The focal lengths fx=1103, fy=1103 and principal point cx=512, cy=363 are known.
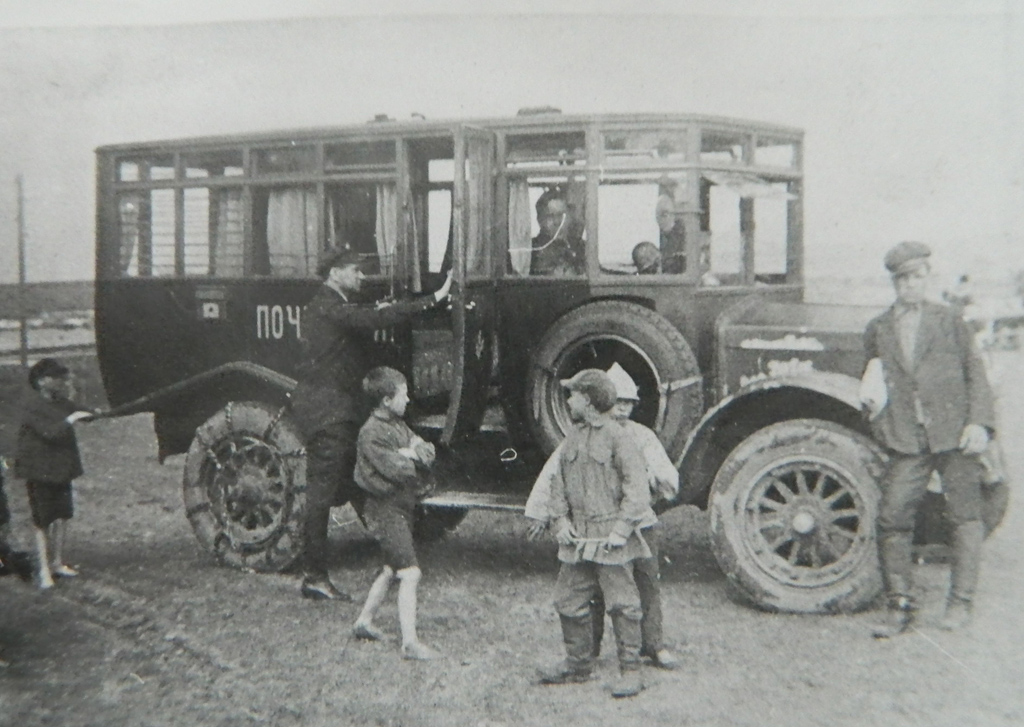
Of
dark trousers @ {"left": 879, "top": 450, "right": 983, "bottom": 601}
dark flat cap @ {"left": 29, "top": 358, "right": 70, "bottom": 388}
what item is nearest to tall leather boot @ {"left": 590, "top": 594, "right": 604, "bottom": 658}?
dark trousers @ {"left": 879, "top": 450, "right": 983, "bottom": 601}

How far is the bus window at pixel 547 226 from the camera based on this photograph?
4.89m

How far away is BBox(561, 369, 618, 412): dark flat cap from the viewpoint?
3637 millimetres

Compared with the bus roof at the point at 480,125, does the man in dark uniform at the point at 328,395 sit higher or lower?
lower

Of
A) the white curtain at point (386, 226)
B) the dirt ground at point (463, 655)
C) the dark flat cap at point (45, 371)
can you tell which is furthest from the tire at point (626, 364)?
the dark flat cap at point (45, 371)

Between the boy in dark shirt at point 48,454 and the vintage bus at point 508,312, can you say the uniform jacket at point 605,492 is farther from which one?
the boy in dark shirt at point 48,454

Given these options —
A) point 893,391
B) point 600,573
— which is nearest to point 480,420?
point 600,573

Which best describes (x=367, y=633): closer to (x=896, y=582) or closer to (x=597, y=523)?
(x=597, y=523)

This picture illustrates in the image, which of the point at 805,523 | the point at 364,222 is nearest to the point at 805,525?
the point at 805,523

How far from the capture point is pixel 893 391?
4035 millimetres

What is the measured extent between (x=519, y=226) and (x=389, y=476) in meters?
1.46

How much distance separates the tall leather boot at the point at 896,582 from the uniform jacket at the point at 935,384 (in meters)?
0.35

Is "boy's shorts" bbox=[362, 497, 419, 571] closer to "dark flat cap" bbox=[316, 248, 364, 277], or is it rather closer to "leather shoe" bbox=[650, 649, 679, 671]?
"leather shoe" bbox=[650, 649, 679, 671]

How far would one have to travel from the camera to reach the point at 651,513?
3.68 meters

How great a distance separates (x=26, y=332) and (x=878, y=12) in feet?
11.6
